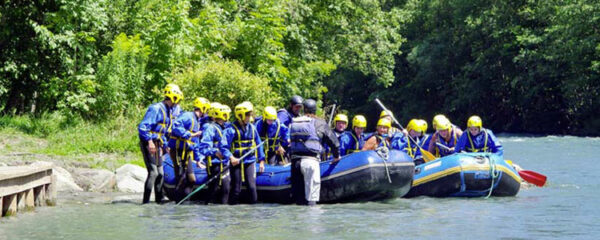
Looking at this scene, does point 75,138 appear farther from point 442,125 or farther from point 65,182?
point 442,125

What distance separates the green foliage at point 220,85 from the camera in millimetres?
20125

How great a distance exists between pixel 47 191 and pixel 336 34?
25.5 m

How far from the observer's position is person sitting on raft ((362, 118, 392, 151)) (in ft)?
47.0

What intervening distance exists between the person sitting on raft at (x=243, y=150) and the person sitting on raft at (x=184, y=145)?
54 centimetres

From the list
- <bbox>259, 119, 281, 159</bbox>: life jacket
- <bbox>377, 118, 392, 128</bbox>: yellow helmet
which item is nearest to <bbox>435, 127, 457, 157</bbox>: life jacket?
<bbox>377, 118, 392, 128</bbox>: yellow helmet

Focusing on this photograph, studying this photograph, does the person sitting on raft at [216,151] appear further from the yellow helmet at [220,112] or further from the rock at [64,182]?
the rock at [64,182]

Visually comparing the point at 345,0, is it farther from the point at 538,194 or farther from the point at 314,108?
the point at 314,108

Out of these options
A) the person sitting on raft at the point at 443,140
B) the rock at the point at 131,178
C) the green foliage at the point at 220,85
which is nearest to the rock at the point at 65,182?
the rock at the point at 131,178

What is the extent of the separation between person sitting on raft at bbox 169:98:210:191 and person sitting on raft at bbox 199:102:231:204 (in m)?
0.20

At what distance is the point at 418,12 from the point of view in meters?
52.6

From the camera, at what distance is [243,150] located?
43.5 feet

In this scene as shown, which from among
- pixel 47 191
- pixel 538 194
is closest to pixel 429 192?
pixel 538 194

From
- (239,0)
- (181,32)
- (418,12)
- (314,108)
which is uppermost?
(418,12)

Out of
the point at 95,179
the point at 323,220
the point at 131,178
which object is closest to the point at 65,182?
the point at 95,179
